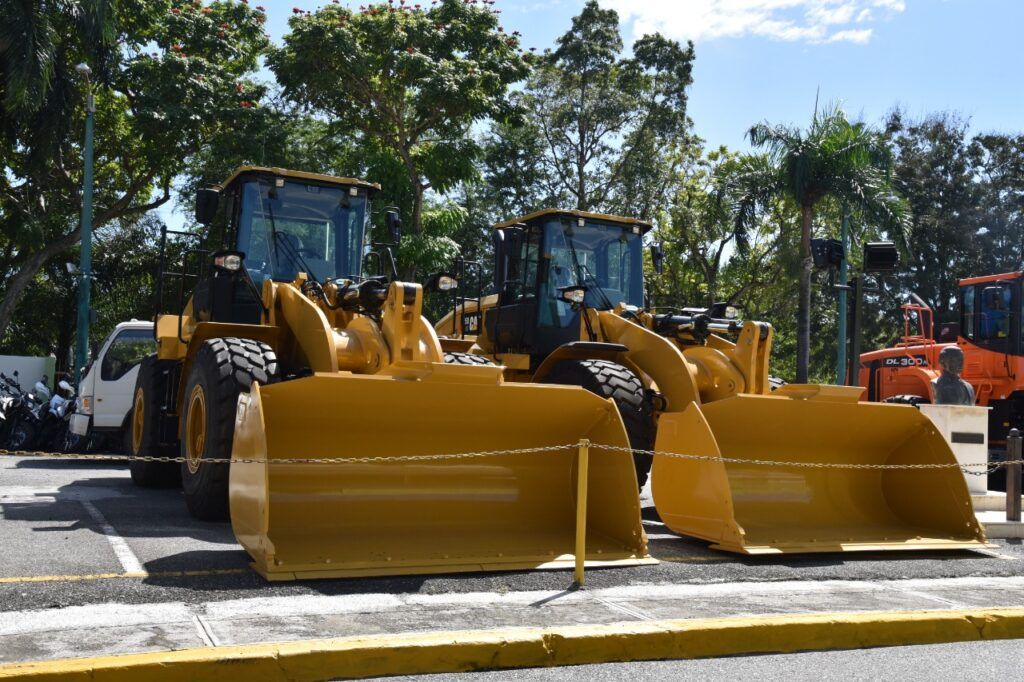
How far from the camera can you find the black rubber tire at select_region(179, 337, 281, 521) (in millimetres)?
8266

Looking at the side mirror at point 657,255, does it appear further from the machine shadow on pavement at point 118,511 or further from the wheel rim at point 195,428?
the machine shadow on pavement at point 118,511

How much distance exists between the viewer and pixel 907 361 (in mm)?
18812

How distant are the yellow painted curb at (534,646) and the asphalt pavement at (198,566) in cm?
117

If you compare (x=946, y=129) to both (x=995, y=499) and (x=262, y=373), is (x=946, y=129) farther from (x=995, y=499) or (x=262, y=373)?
(x=262, y=373)

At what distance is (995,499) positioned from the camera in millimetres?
11859

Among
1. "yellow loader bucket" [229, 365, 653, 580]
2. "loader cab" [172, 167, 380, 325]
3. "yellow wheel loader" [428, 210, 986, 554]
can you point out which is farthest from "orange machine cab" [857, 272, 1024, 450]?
"yellow loader bucket" [229, 365, 653, 580]

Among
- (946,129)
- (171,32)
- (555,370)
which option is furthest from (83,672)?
(946,129)

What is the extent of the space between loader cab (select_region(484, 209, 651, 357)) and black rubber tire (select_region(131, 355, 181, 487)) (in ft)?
12.6

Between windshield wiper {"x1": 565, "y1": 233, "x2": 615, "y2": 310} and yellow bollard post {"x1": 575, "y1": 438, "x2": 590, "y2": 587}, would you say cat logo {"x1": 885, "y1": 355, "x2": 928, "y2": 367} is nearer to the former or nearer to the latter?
windshield wiper {"x1": 565, "y1": 233, "x2": 615, "y2": 310}

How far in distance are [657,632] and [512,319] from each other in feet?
21.5

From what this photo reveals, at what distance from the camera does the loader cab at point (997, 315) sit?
16770 mm

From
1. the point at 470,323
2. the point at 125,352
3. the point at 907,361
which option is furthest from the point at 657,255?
the point at 125,352

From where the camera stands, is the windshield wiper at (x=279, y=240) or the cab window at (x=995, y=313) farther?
the cab window at (x=995, y=313)

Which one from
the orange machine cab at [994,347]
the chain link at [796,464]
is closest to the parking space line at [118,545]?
the chain link at [796,464]
